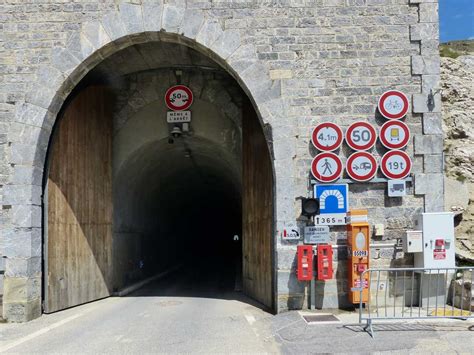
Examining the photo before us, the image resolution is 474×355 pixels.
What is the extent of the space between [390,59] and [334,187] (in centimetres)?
265

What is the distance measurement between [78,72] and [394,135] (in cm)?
615

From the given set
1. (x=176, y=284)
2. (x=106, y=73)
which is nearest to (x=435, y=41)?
(x=106, y=73)

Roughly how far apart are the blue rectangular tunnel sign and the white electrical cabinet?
1.38 metres

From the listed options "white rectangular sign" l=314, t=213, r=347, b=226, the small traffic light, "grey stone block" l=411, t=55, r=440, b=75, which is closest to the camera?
the small traffic light

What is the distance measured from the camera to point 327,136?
8891 mm

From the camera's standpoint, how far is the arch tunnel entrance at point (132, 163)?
32.7 feet

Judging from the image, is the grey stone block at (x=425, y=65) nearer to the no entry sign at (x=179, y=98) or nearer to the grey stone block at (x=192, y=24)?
the grey stone block at (x=192, y=24)

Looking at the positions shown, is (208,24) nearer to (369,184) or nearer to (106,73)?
(106,73)

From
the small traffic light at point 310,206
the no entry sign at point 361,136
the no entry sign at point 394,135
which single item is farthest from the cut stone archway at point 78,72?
the no entry sign at point 394,135

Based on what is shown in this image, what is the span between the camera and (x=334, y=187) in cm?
880

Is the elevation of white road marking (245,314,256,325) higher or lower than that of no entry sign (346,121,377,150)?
lower

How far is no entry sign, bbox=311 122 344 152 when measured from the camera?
29.1ft

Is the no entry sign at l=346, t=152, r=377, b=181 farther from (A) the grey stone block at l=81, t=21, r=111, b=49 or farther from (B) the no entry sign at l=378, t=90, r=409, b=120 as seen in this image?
(A) the grey stone block at l=81, t=21, r=111, b=49

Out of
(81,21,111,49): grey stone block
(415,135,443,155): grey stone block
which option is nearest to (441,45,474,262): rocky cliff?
(415,135,443,155): grey stone block
